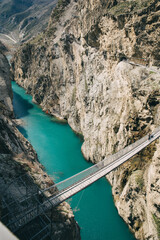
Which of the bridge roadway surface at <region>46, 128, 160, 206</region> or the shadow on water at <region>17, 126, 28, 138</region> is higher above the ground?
the bridge roadway surface at <region>46, 128, 160, 206</region>

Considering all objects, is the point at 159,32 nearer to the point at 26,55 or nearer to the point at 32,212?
the point at 32,212

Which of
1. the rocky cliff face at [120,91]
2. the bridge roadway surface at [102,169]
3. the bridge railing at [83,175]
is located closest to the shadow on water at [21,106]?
the rocky cliff face at [120,91]

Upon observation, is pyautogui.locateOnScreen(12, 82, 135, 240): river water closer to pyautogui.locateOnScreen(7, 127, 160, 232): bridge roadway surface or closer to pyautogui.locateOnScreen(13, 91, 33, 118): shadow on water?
pyautogui.locateOnScreen(13, 91, 33, 118): shadow on water

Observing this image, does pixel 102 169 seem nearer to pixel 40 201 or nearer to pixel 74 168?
pixel 40 201

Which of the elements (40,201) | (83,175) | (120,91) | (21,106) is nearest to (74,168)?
(120,91)

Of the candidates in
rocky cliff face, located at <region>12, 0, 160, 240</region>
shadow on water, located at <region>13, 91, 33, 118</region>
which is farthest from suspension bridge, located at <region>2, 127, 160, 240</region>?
shadow on water, located at <region>13, 91, 33, 118</region>

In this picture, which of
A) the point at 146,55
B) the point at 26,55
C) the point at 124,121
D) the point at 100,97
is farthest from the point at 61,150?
the point at 26,55
